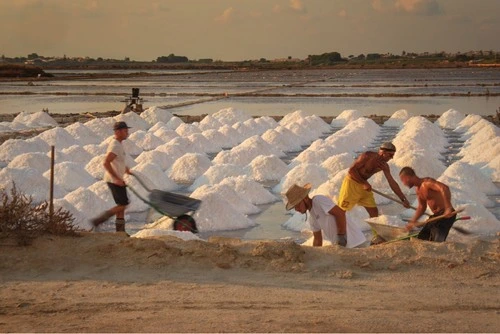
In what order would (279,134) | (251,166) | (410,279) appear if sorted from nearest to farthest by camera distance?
(410,279) < (251,166) < (279,134)

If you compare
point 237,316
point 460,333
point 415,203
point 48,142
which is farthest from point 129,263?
point 48,142

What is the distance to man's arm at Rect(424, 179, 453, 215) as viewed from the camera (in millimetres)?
4777

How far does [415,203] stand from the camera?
25.2 ft

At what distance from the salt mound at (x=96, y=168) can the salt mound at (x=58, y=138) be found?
7.88 feet

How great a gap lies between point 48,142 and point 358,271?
862cm

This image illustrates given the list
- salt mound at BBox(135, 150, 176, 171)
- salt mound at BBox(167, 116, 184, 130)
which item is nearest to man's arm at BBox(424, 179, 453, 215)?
salt mound at BBox(135, 150, 176, 171)

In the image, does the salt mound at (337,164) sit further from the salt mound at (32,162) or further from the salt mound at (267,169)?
the salt mound at (32,162)

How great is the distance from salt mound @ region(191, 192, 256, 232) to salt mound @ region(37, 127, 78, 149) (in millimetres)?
5836

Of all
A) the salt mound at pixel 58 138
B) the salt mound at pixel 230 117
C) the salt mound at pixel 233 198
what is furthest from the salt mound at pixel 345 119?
the salt mound at pixel 233 198

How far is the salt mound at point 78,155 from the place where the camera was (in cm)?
1068

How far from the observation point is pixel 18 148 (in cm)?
1126

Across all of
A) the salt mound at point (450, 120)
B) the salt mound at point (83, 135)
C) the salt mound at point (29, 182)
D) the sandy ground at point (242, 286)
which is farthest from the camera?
the salt mound at point (450, 120)

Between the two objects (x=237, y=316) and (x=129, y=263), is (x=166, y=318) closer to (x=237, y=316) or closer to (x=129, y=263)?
(x=237, y=316)

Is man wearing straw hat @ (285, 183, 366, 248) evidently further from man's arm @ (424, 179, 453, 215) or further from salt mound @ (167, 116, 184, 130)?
salt mound @ (167, 116, 184, 130)
